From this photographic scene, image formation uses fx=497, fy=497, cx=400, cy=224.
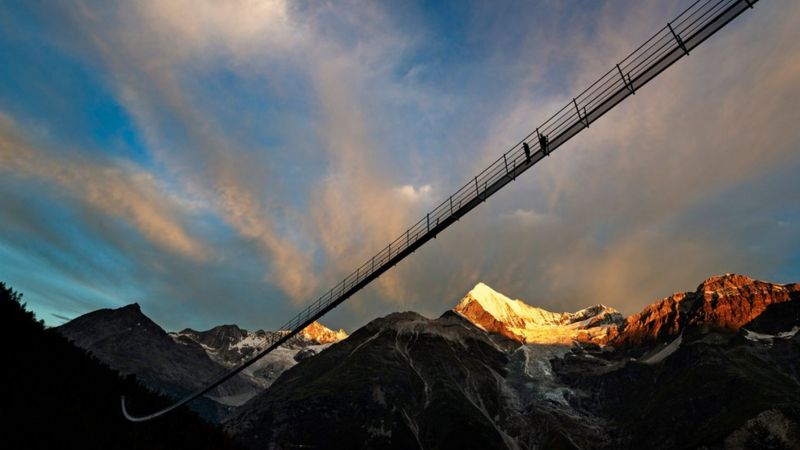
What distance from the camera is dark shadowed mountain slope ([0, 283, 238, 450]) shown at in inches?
806

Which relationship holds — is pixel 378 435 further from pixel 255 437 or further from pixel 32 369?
pixel 32 369

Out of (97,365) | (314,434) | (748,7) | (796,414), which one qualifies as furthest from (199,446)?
(796,414)

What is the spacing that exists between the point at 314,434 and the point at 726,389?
14464cm

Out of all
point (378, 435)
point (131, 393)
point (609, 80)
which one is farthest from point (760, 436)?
point (131, 393)

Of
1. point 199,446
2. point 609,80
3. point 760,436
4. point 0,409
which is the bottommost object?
point 760,436

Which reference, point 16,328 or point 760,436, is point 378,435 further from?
point 16,328

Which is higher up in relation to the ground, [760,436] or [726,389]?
[726,389]

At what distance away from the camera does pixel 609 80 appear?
90.4 feet

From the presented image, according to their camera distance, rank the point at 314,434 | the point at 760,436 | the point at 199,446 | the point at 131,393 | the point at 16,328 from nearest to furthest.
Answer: the point at 199,446 → the point at 16,328 → the point at 131,393 → the point at 760,436 → the point at 314,434

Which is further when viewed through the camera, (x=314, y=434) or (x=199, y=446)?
(x=314, y=434)

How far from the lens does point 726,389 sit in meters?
174

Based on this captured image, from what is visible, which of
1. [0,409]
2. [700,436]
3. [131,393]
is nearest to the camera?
[0,409]

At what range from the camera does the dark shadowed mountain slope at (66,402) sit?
67.2 feet

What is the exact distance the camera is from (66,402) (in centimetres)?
2402
